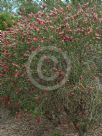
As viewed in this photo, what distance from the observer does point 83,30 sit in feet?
20.9

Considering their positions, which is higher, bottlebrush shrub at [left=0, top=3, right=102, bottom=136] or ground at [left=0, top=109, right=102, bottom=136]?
bottlebrush shrub at [left=0, top=3, right=102, bottom=136]

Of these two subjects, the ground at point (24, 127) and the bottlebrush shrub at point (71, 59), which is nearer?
the bottlebrush shrub at point (71, 59)

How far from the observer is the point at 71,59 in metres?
6.32

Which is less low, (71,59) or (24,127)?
(71,59)

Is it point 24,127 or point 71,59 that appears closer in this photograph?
point 71,59

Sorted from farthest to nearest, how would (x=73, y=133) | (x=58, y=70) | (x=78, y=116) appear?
(x=73, y=133), (x=78, y=116), (x=58, y=70)

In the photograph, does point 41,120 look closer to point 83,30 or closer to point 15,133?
point 15,133

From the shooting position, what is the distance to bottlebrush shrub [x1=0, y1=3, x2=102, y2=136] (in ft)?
20.7

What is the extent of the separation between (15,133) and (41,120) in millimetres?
621

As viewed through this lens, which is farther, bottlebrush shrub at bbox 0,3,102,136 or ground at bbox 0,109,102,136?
ground at bbox 0,109,102,136

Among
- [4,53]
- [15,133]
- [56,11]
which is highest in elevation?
[56,11]

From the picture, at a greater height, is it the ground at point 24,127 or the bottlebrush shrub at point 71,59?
the bottlebrush shrub at point 71,59

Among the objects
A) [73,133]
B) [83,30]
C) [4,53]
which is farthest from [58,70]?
[73,133]

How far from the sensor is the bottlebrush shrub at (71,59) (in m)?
6.32
